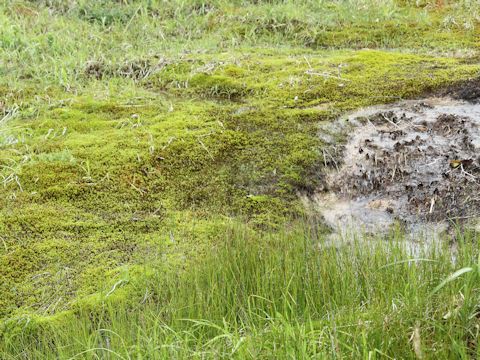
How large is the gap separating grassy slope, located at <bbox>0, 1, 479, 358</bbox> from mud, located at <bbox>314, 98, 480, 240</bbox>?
9.2 inches

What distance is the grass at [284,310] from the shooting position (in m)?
2.25

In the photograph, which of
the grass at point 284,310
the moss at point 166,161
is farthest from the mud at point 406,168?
the grass at point 284,310

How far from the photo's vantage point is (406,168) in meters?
4.45

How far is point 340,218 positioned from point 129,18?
559 centimetres

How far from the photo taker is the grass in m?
2.25

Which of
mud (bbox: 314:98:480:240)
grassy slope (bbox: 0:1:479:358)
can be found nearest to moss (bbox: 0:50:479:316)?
grassy slope (bbox: 0:1:479:358)

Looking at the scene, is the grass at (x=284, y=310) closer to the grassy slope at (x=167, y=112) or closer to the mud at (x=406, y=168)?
the grassy slope at (x=167, y=112)

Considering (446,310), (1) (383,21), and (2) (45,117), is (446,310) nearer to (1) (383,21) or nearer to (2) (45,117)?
(2) (45,117)

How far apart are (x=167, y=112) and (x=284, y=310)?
289 cm

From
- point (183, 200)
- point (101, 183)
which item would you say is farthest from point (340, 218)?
point (101, 183)

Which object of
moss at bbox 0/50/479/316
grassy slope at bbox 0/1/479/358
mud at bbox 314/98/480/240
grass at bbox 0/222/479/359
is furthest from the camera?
mud at bbox 314/98/480/240

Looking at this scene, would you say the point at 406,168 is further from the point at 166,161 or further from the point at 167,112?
the point at 167,112

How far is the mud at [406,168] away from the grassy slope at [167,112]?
9.2 inches

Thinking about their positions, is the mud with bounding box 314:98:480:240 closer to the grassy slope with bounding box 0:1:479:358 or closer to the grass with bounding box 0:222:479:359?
the grassy slope with bounding box 0:1:479:358
